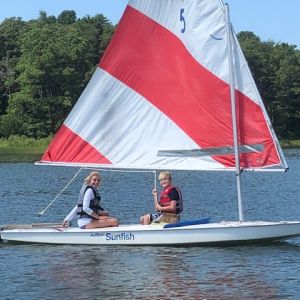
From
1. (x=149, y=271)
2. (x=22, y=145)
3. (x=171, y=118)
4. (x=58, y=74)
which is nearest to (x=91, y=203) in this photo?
(x=171, y=118)

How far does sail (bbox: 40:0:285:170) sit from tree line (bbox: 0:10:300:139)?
72549mm

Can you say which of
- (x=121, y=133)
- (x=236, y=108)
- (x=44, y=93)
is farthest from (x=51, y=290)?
(x=44, y=93)

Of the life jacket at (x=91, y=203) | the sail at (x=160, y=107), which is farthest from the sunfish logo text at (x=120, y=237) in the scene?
the sail at (x=160, y=107)

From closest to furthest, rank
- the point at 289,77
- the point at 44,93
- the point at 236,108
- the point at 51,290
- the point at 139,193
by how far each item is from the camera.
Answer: the point at 51,290 → the point at 236,108 → the point at 139,193 → the point at 44,93 → the point at 289,77

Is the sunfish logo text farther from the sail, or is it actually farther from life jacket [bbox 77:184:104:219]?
the sail

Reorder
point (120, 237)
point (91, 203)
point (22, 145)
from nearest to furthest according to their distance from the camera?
point (120, 237) < point (91, 203) < point (22, 145)

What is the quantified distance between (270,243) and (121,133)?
4.19m

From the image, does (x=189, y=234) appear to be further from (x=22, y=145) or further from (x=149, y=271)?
(x=22, y=145)

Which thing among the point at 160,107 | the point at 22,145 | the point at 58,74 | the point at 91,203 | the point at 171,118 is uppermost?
the point at 58,74

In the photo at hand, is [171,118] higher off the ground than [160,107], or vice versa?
[160,107]

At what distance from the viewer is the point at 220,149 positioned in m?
18.4

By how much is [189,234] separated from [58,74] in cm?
7573

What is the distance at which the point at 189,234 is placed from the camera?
18.2 m

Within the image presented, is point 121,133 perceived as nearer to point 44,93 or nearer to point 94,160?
point 94,160
